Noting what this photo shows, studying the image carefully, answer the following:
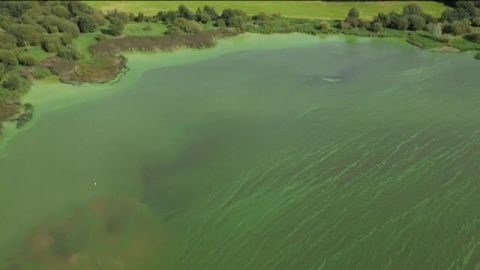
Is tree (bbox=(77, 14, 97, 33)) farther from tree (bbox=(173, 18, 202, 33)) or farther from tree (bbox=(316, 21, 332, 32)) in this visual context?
tree (bbox=(316, 21, 332, 32))

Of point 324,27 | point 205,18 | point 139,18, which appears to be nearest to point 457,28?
→ point 324,27

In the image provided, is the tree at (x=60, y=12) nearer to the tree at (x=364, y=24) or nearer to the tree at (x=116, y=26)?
the tree at (x=116, y=26)

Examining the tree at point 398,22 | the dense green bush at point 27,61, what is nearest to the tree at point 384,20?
the tree at point 398,22

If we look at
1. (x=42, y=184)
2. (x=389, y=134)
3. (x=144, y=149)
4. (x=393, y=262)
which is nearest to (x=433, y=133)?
(x=389, y=134)

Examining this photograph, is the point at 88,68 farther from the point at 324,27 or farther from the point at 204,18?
the point at 324,27

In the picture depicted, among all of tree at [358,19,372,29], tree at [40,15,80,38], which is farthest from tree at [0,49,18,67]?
tree at [358,19,372,29]

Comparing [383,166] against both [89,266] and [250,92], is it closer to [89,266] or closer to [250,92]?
[250,92]
